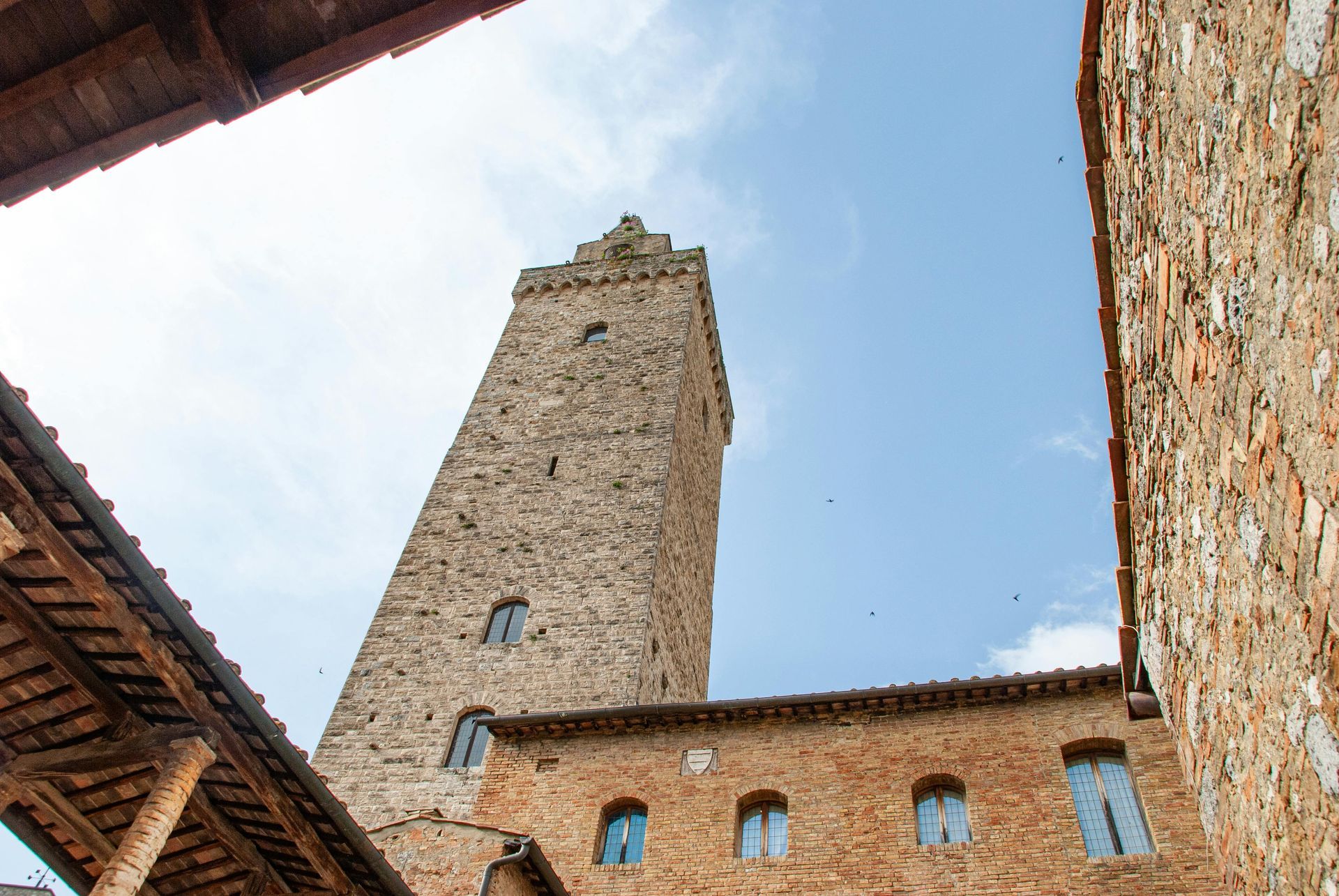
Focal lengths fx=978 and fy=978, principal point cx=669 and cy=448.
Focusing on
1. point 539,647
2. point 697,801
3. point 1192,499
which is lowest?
point 1192,499

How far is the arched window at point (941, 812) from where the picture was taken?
10.9m

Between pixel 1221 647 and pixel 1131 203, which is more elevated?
pixel 1131 203

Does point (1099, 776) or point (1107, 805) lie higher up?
point (1099, 776)

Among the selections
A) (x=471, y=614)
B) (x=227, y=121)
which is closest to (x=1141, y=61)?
(x=227, y=121)

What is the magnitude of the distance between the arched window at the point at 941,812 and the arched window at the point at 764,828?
1.56 meters

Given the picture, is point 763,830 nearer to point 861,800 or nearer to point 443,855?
point 861,800

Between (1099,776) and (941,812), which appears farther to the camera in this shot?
(941,812)

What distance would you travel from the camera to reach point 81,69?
371 centimetres

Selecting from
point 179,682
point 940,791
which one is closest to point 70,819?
point 179,682

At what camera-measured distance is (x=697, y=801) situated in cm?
1198

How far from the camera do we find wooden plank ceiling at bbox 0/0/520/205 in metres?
3.66

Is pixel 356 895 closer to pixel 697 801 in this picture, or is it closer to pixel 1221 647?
pixel 697 801

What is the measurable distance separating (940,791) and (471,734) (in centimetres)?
843

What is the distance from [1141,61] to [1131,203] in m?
0.72
